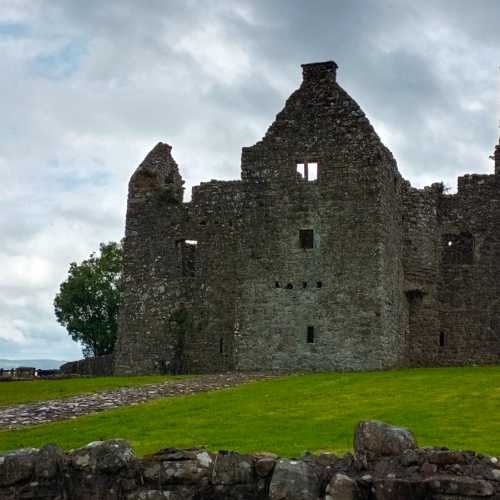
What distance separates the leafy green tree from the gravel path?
1200 inches

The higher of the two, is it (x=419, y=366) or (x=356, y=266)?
(x=356, y=266)

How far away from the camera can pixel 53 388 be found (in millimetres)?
32000

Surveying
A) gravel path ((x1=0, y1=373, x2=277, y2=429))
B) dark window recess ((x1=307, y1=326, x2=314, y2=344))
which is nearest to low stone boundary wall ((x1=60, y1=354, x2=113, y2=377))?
dark window recess ((x1=307, y1=326, x2=314, y2=344))

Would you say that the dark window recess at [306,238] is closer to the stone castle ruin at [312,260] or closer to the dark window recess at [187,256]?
the stone castle ruin at [312,260]

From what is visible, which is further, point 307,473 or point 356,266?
point 356,266

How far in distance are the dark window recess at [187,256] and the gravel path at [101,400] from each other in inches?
375

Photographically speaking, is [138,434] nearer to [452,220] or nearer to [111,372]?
[452,220]

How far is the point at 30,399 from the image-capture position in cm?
2833

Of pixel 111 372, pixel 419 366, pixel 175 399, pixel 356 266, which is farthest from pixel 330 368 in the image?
pixel 111 372

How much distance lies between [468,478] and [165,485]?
303cm

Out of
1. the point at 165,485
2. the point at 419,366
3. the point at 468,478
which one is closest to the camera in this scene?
the point at 468,478

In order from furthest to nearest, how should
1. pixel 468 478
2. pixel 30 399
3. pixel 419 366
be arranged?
1. pixel 419 366
2. pixel 30 399
3. pixel 468 478

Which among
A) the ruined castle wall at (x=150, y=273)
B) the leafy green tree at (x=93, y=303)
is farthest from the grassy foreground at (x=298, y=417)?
the leafy green tree at (x=93, y=303)

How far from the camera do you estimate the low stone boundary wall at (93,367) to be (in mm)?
47406
